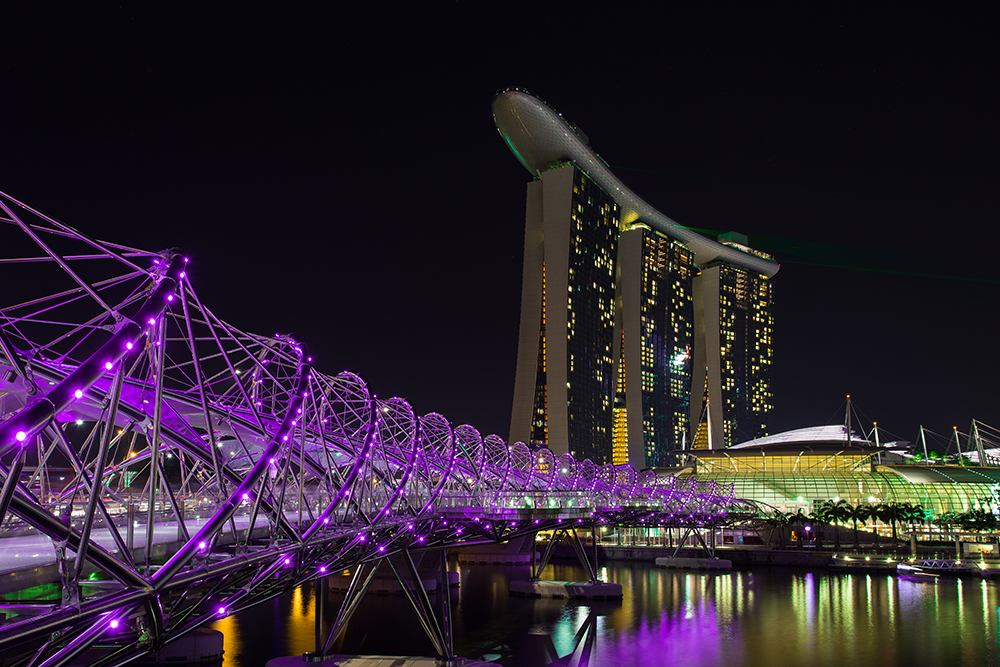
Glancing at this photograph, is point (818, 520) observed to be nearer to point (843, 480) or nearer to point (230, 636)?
point (843, 480)


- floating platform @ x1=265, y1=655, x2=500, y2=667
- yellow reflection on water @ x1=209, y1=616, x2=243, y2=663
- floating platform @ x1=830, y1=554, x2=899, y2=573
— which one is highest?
floating platform @ x1=830, y1=554, x2=899, y2=573

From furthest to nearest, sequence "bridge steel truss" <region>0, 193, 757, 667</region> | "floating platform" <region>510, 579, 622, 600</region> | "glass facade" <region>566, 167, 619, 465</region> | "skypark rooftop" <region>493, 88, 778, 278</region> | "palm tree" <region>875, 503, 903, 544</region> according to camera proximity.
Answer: "glass facade" <region>566, 167, 619, 465</region>, "skypark rooftop" <region>493, 88, 778, 278</region>, "palm tree" <region>875, 503, 903, 544</region>, "floating platform" <region>510, 579, 622, 600</region>, "bridge steel truss" <region>0, 193, 757, 667</region>

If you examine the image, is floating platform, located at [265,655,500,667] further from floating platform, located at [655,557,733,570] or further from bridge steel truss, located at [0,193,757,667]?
floating platform, located at [655,557,733,570]

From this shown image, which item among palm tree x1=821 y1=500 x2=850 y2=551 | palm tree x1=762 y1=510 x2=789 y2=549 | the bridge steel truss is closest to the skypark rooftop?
palm tree x1=821 y1=500 x2=850 y2=551

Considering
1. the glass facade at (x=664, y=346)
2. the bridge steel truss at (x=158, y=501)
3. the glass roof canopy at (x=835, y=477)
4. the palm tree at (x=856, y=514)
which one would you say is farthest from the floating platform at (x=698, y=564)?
the glass facade at (x=664, y=346)

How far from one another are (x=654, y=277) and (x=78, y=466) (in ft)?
576

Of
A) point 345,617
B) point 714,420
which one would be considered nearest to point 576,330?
point 714,420

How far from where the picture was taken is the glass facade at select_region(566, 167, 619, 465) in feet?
458

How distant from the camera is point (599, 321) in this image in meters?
153

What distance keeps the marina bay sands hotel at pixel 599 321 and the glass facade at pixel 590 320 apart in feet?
0.72

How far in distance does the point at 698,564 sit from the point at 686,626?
123ft

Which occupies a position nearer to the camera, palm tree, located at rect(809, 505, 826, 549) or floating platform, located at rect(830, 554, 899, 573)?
floating platform, located at rect(830, 554, 899, 573)

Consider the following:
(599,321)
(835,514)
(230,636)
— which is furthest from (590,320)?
(230,636)

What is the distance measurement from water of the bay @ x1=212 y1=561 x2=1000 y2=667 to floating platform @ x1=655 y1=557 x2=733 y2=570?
1477 cm
